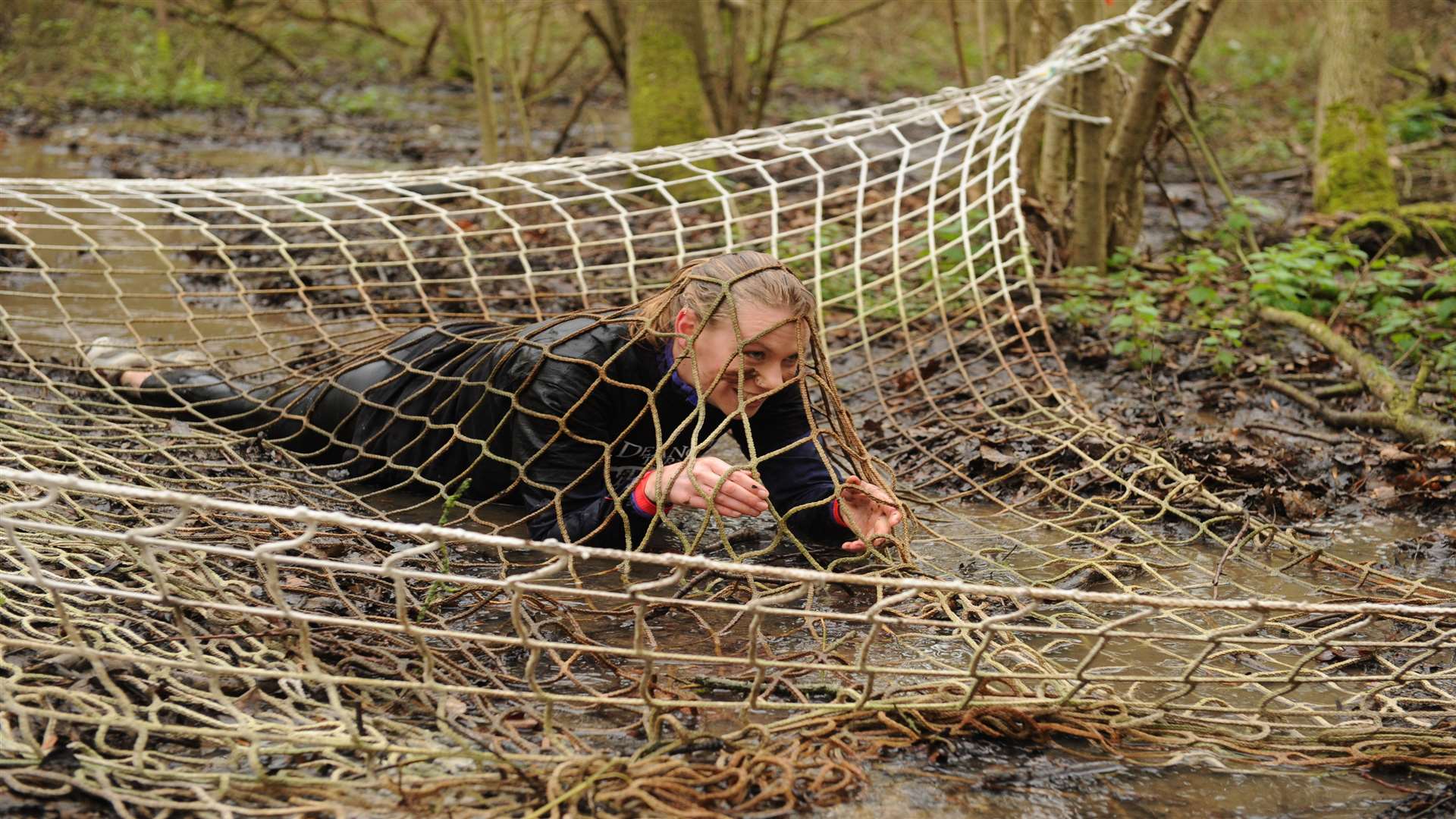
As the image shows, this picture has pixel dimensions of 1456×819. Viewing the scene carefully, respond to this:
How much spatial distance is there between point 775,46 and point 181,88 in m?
5.80

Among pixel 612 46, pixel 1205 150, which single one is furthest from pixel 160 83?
pixel 1205 150

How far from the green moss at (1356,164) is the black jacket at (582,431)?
4.13 metres

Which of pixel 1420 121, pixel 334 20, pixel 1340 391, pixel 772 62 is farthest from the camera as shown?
pixel 334 20

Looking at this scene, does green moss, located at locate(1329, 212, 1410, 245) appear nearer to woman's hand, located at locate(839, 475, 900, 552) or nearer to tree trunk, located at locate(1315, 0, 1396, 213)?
tree trunk, located at locate(1315, 0, 1396, 213)

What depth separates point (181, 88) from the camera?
1019cm

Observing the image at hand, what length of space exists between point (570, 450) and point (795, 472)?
0.49 m

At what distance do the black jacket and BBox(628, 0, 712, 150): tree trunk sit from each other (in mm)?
3329

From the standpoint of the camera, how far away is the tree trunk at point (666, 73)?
6.05 m

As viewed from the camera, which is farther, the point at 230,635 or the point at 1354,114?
the point at 1354,114

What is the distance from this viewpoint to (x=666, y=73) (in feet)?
20.0

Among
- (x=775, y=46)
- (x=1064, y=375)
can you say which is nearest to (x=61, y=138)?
(x=775, y=46)

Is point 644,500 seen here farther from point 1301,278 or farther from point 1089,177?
point 1301,278

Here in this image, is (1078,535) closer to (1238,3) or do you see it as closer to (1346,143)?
(1346,143)

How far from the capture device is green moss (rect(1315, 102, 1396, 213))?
5793 mm
